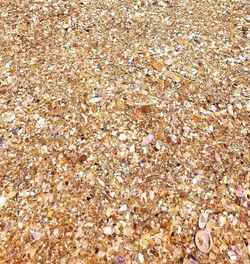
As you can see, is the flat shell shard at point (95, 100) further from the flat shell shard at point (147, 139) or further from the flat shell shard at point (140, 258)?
the flat shell shard at point (140, 258)

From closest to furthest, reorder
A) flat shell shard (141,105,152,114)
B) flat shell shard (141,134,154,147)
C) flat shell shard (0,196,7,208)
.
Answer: flat shell shard (0,196,7,208) → flat shell shard (141,134,154,147) → flat shell shard (141,105,152,114)

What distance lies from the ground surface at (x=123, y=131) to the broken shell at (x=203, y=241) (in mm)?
45

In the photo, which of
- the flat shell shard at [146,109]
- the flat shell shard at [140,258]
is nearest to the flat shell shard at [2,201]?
the flat shell shard at [140,258]

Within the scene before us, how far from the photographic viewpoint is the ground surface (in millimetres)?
3922

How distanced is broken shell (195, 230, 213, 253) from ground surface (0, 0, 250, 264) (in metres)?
0.05

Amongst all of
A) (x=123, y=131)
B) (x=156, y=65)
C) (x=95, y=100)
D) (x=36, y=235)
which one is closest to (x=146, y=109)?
(x=123, y=131)

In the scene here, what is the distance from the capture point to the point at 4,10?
20.8ft

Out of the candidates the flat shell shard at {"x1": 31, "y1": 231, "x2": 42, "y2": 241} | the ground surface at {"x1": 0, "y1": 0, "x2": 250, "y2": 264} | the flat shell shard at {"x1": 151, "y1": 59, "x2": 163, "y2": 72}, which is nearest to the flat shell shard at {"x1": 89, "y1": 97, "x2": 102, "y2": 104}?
the ground surface at {"x1": 0, "y1": 0, "x2": 250, "y2": 264}

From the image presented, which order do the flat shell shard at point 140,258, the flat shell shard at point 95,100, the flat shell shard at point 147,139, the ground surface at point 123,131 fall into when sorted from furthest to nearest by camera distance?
the flat shell shard at point 95,100 < the flat shell shard at point 147,139 < the ground surface at point 123,131 < the flat shell shard at point 140,258

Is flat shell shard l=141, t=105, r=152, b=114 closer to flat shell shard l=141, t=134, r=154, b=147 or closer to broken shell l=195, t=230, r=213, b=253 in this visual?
flat shell shard l=141, t=134, r=154, b=147

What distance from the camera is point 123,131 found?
4672 mm

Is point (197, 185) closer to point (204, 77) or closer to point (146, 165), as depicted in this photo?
point (146, 165)

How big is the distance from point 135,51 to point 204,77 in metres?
1.09

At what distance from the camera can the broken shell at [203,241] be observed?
3.81m
